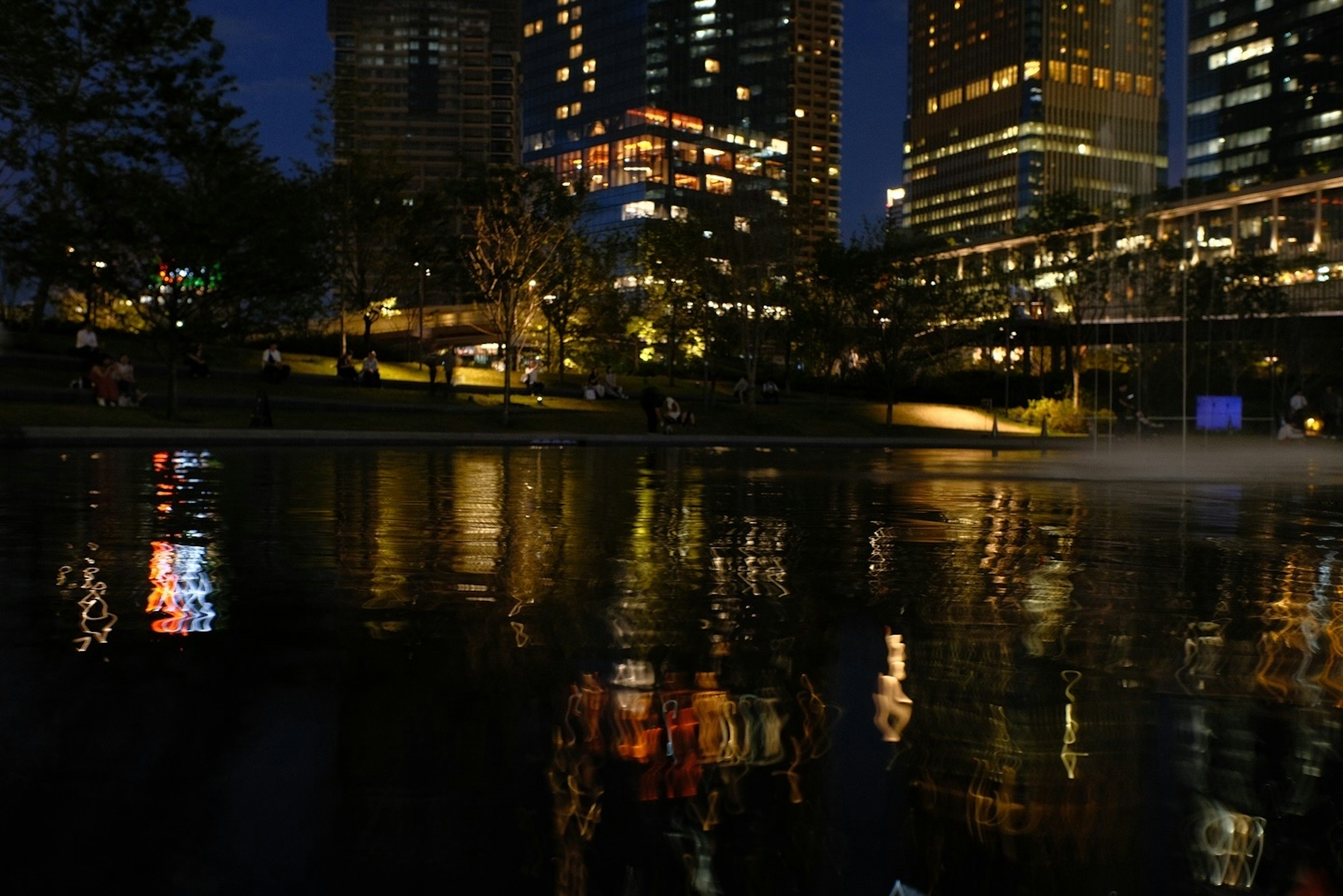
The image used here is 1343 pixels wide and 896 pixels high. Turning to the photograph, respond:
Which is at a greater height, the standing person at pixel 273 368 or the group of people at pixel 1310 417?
the standing person at pixel 273 368

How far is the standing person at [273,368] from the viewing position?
141 feet

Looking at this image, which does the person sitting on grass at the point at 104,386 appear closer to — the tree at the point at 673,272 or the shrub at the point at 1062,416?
the tree at the point at 673,272

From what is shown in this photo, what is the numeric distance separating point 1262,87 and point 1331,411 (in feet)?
384

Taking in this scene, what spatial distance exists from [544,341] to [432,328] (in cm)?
2621

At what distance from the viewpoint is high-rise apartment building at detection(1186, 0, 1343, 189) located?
141375 mm

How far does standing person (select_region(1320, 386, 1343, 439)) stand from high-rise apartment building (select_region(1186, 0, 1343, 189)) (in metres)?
91.7

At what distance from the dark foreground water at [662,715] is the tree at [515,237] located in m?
34.4

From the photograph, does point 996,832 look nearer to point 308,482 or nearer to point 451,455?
point 308,482

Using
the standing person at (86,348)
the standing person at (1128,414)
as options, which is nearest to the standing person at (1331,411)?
the standing person at (1128,414)

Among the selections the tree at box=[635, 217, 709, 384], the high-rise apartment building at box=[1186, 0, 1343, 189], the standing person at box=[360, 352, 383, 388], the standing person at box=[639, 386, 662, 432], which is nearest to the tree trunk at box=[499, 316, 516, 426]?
the standing person at box=[639, 386, 662, 432]

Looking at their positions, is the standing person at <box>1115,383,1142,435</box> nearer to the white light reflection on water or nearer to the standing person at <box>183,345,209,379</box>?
the standing person at <box>183,345,209,379</box>

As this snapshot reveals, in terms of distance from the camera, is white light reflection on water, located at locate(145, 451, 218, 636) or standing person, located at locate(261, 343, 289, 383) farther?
standing person, located at locate(261, 343, 289, 383)

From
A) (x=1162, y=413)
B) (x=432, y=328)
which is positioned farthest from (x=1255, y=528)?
(x=432, y=328)

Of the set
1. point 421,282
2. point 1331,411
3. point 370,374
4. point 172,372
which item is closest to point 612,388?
point 370,374
